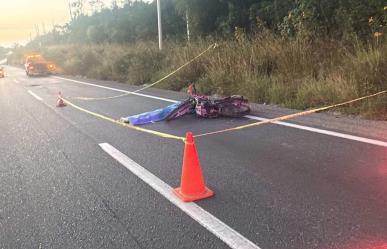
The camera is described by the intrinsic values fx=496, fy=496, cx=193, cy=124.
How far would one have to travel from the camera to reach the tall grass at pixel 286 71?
959 cm

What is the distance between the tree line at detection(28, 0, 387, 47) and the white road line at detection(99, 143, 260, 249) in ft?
23.7

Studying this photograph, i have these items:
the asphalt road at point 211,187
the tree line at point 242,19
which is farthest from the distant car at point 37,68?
the asphalt road at point 211,187

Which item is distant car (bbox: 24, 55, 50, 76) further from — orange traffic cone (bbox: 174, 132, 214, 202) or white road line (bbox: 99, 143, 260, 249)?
orange traffic cone (bbox: 174, 132, 214, 202)

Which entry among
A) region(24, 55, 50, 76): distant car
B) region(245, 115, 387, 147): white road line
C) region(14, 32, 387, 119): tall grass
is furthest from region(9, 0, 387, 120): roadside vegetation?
region(24, 55, 50, 76): distant car

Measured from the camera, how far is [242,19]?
27.8 m

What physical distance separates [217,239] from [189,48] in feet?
47.6

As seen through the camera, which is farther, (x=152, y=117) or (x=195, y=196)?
(x=152, y=117)

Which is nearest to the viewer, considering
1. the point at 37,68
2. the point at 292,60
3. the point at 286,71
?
the point at 286,71

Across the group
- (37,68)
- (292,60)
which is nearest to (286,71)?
(292,60)

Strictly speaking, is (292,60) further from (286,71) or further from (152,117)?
(152,117)

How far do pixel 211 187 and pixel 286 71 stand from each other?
25.1ft

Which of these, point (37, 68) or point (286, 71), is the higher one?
point (286, 71)

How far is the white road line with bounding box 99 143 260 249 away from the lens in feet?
12.6

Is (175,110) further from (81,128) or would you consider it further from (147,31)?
(147,31)
